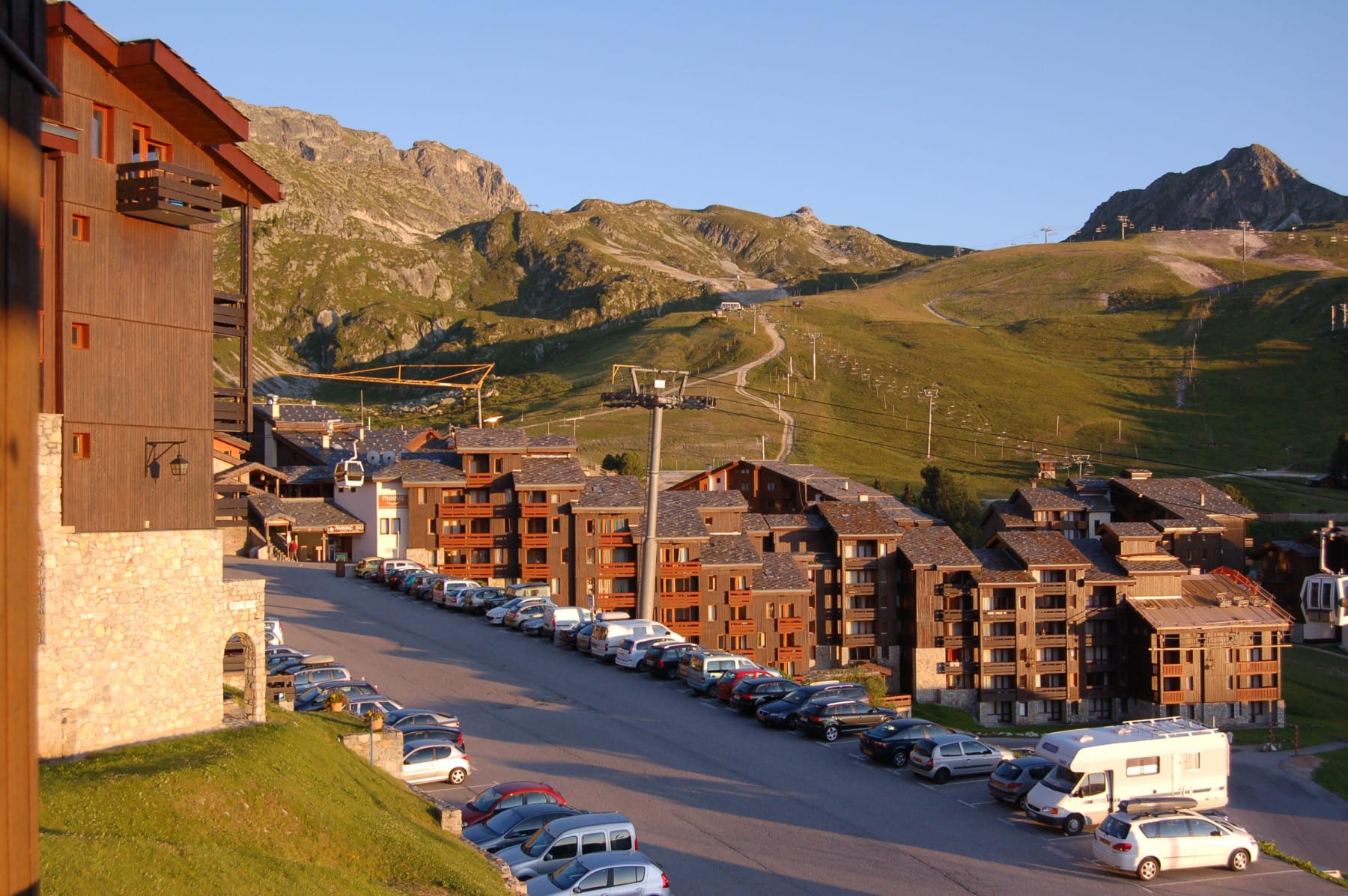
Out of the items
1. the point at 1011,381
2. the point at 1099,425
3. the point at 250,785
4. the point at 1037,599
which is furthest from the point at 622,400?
the point at 1011,381

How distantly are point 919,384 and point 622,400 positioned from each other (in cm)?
12536

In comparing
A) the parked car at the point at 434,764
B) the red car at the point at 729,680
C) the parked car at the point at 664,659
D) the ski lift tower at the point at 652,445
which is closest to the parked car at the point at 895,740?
the red car at the point at 729,680

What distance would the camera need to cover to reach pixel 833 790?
34.6m

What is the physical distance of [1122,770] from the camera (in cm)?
3431

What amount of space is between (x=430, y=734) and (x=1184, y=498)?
94817mm

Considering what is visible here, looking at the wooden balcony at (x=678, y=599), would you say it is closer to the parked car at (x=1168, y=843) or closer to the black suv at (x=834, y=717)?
the black suv at (x=834, y=717)

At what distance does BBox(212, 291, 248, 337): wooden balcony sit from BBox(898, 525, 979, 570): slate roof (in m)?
61.1

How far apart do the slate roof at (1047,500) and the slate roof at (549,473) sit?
48.5 meters

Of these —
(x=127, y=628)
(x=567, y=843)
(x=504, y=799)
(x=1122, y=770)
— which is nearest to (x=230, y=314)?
(x=127, y=628)

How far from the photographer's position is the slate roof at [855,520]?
82375 mm

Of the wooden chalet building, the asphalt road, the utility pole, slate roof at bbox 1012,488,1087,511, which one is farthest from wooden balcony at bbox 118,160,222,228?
the utility pole

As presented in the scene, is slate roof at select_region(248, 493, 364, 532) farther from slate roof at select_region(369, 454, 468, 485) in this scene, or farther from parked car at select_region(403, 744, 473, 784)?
parked car at select_region(403, 744, 473, 784)

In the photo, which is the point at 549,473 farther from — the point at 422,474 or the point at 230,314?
the point at 230,314

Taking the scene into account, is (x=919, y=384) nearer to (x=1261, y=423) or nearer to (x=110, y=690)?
(x=1261, y=423)
